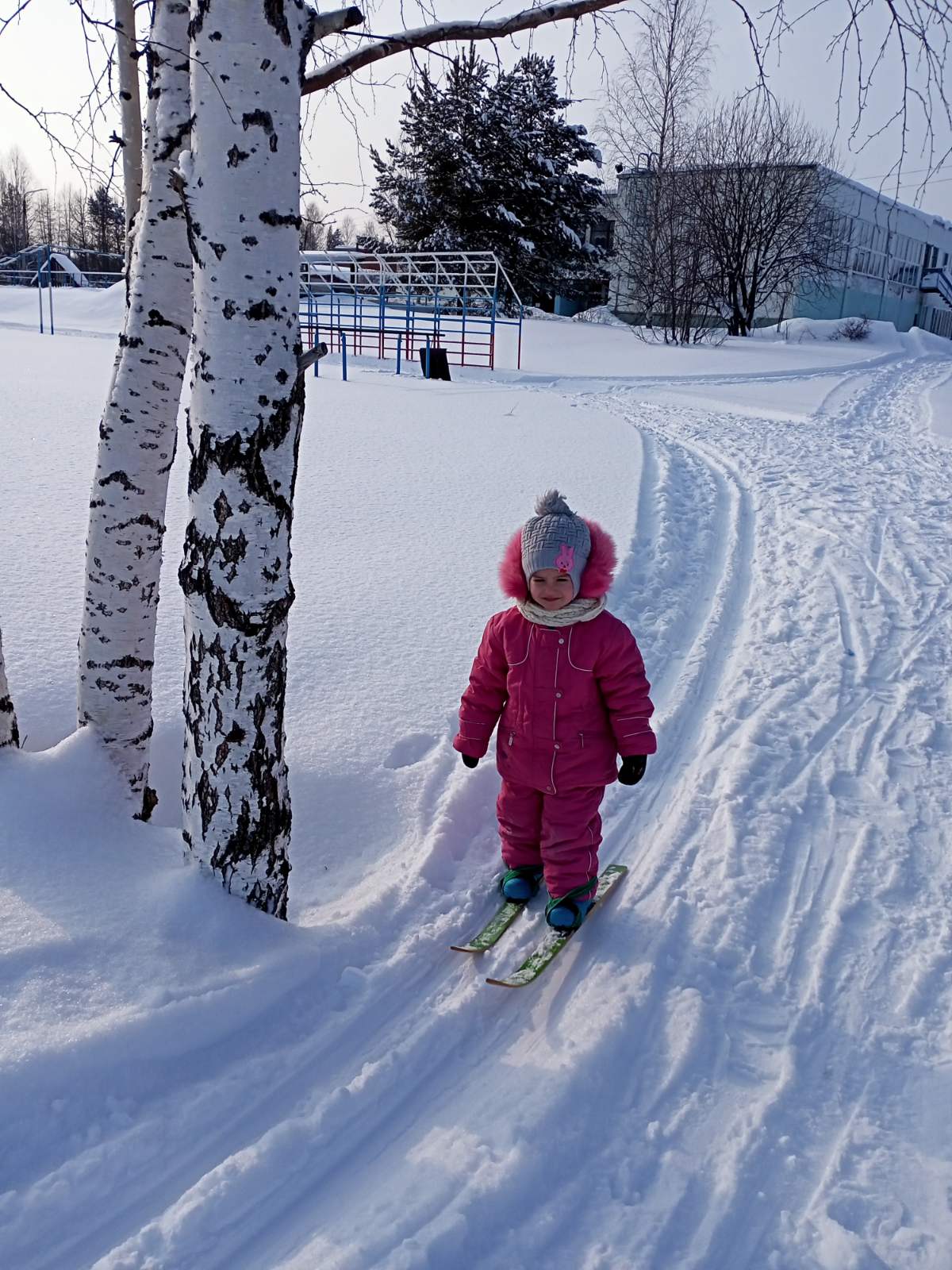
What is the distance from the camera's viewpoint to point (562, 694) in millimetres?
2766

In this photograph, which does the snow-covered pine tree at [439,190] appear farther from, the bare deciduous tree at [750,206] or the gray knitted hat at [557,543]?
the gray knitted hat at [557,543]

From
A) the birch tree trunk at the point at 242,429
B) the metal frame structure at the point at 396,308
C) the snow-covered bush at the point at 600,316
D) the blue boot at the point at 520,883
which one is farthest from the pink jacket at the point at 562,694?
the snow-covered bush at the point at 600,316

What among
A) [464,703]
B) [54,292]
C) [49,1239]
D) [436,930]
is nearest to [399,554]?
[464,703]

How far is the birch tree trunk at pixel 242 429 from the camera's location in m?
2.09

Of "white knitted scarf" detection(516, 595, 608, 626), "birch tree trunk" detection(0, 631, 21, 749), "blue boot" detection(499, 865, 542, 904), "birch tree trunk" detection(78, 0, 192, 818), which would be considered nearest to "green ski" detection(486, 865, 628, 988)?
"blue boot" detection(499, 865, 542, 904)

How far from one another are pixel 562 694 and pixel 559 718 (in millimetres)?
82

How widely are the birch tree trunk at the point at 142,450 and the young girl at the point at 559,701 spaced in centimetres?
122

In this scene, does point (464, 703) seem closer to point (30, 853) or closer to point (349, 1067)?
point (349, 1067)

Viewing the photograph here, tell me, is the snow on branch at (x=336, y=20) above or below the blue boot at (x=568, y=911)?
above

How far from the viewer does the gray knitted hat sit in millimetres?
2621

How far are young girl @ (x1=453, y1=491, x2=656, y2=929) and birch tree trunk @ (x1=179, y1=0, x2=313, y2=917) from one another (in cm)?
70

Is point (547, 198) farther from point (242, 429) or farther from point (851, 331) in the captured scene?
point (242, 429)

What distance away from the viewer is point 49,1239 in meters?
1.76

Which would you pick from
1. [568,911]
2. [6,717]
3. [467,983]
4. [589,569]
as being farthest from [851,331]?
[6,717]
